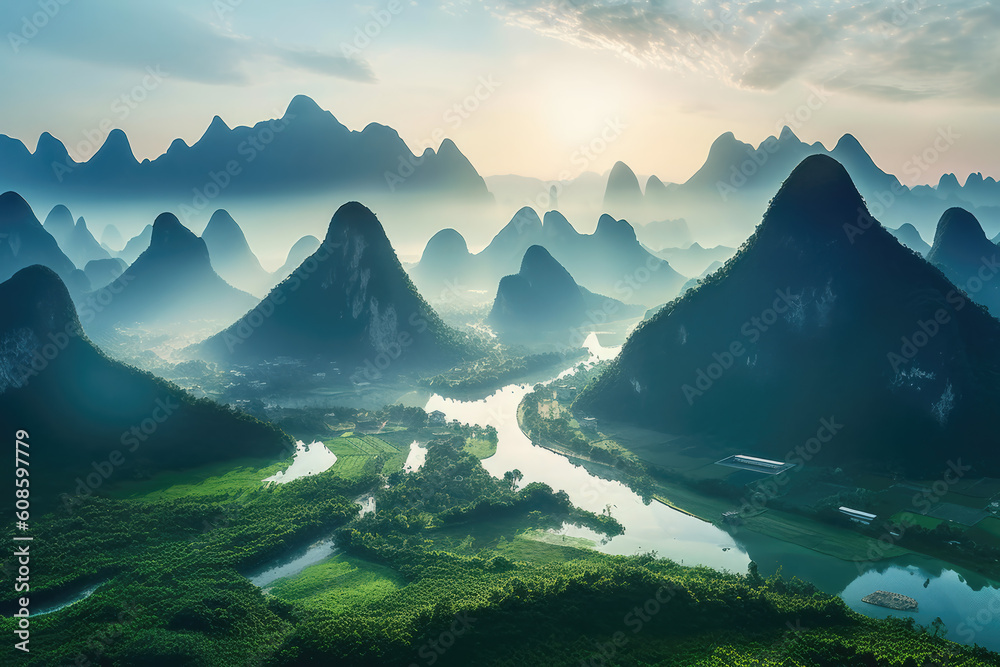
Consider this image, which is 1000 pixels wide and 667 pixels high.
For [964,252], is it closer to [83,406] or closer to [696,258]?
[696,258]

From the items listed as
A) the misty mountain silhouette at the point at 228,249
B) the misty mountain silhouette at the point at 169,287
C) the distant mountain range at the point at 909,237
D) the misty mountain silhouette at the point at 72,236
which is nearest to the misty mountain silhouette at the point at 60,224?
the misty mountain silhouette at the point at 72,236

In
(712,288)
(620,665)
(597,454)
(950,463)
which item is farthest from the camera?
(712,288)

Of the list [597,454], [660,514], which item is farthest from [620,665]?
[597,454]

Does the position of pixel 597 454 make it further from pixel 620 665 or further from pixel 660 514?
pixel 620 665

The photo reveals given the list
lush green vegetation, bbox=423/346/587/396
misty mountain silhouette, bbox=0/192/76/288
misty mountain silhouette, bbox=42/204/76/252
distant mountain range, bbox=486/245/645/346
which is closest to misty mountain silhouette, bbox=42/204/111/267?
misty mountain silhouette, bbox=42/204/76/252

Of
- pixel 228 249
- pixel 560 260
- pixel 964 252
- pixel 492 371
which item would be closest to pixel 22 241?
pixel 228 249

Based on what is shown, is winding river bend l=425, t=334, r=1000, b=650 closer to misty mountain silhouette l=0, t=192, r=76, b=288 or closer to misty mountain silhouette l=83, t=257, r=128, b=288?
misty mountain silhouette l=0, t=192, r=76, b=288
